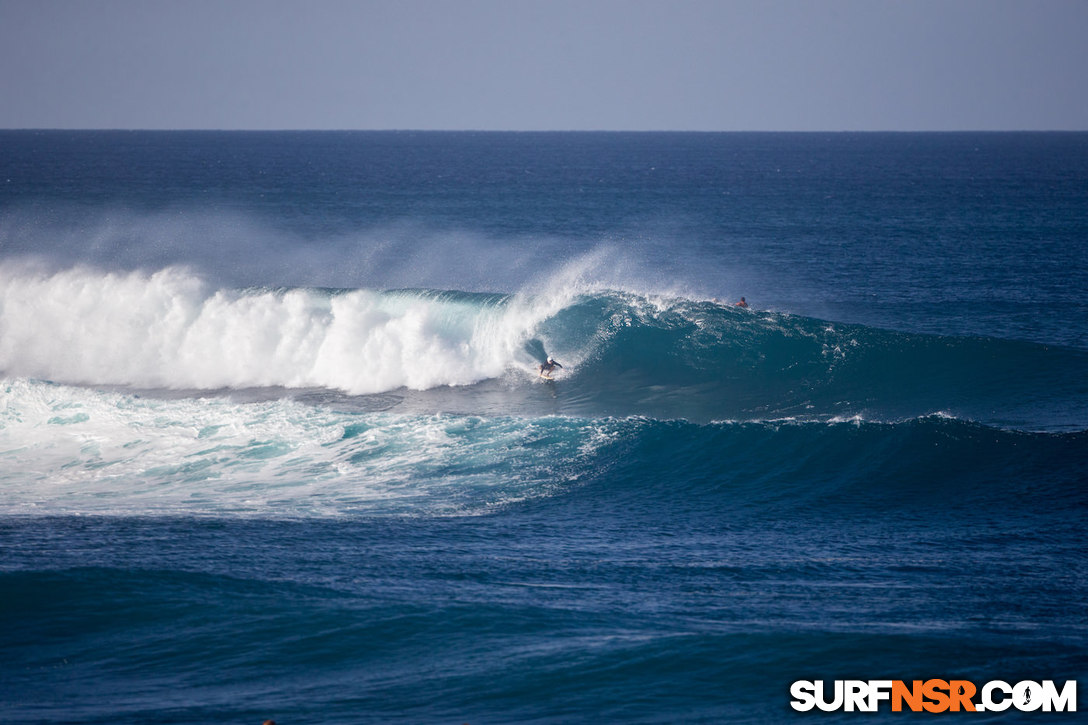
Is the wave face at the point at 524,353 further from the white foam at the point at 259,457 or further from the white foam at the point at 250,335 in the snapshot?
the white foam at the point at 259,457

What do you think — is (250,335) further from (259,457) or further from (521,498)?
(521,498)

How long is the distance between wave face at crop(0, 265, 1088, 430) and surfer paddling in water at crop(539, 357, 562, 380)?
1.97ft

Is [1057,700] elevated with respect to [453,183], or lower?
lower

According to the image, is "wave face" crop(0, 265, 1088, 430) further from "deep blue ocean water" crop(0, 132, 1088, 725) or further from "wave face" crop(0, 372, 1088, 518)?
"wave face" crop(0, 372, 1088, 518)

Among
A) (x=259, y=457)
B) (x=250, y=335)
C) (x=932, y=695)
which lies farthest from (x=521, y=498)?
(x=250, y=335)

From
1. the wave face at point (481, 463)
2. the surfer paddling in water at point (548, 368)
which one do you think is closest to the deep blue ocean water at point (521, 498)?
the wave face at point (481, 463)

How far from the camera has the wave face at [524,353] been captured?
81.3 ft

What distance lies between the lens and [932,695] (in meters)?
11.6

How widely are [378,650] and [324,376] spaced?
15920mm

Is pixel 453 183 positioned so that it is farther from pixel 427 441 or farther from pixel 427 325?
pixel 427 441

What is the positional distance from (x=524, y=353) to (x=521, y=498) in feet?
35.5

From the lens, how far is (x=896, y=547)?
15930 millimetres

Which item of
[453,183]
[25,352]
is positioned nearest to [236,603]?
[25,352]

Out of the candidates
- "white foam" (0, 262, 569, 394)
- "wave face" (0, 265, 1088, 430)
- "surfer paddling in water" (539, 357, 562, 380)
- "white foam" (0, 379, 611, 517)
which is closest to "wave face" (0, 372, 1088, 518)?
"white foam" (0, 379, 611, 517)
